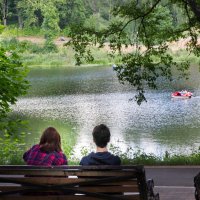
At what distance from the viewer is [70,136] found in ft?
59.2

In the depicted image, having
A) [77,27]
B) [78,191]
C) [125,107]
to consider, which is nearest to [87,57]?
[77,27]

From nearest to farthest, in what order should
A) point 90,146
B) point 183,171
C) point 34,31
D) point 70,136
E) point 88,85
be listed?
point 183,171 → point 90,146 → point 70,136 → point 88,85 → point 34,31

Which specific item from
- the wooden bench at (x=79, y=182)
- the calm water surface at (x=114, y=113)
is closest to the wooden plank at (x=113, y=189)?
the wooden bench at (x=79, y=182)

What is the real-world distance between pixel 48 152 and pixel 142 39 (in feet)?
24.6

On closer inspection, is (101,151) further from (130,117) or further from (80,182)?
(130,117)

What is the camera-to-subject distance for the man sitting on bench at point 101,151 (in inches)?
146

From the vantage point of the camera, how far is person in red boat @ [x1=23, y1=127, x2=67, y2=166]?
13.1 ft

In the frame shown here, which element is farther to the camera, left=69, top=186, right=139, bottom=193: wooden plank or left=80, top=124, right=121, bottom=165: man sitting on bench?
left=80, top=124, right=121, bottom=165: man sitting on bench

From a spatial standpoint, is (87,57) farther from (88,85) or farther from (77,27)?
(88,85)

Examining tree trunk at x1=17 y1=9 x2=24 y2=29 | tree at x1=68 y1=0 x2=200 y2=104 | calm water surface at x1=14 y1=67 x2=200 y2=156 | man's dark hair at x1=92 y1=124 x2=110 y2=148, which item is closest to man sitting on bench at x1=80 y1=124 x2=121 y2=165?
man's dark hair at x1=92 y1=124 x2=110 y2=148

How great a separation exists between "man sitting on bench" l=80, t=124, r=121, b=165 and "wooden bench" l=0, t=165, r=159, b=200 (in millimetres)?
431

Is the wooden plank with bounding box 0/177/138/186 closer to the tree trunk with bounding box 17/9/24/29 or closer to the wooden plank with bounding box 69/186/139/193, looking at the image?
the wooden plank with bounding box 69/186/139/193

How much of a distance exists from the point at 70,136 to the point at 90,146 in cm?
220

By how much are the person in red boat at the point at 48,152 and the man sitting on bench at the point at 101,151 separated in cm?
25
